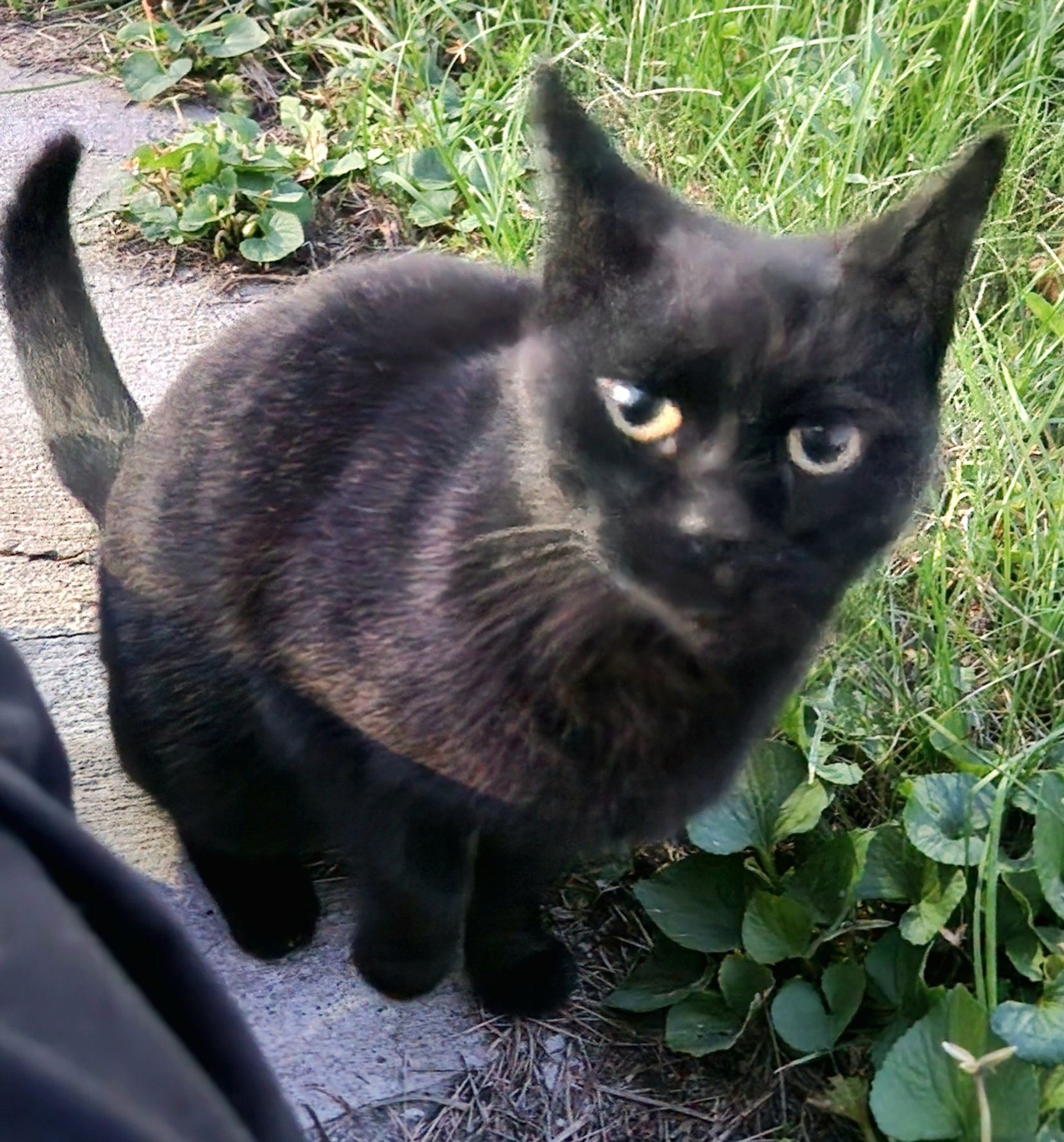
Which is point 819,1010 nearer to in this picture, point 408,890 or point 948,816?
point 948,816

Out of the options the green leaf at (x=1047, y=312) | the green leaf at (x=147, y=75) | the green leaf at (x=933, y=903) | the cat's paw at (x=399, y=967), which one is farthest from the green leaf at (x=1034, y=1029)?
the green leaf at (x=147, y=75)

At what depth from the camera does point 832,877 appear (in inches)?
53.5

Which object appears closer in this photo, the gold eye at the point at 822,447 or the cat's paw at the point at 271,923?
the gold eye at the point at 822,447

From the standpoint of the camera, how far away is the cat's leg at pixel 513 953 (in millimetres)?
1340

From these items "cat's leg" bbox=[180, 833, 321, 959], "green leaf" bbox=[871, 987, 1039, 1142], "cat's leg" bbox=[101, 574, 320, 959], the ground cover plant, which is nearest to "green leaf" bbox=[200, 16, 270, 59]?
the ground cover plant

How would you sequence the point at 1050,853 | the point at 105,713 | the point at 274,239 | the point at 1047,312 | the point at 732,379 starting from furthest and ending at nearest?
the point at 274,239 → the point at 1047,312 → the point at 105,713 → the point at 1050,853 → the point at 732,379

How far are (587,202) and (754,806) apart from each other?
72cm

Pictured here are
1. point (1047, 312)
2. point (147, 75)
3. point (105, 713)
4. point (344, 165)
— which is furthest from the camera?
point (147, 75)

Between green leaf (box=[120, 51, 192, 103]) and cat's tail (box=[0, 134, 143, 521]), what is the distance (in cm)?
109

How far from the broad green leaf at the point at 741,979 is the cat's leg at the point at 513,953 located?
0.60 ft

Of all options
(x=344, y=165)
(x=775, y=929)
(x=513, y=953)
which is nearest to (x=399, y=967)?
(x=513, y=953)

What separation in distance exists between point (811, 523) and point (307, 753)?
57cm

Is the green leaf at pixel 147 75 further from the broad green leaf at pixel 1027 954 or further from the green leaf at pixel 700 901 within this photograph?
the broad green leaf at pixel 1027 954

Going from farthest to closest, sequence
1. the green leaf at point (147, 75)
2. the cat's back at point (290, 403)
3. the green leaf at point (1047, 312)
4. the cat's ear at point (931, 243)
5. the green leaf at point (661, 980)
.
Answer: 1. the green leaf at point (147, 75)
2. the green leaf at point (1047, 312)
3. the green leaf at point (661, 980)
4. the cat's back at point (290, 403)
5. the cat's ear at point (931, 243)
